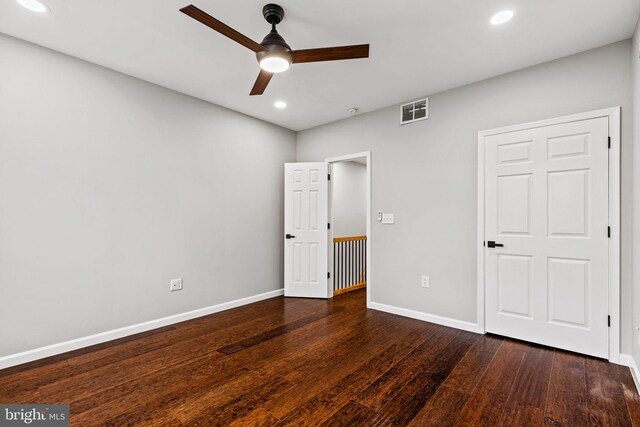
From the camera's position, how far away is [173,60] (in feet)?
9.34

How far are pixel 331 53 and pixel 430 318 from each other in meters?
3.00

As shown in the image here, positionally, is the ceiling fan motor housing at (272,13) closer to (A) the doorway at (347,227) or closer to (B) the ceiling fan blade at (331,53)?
(B) the ceiling fan blade at (331,53)

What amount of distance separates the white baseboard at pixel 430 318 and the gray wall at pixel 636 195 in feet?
3.89

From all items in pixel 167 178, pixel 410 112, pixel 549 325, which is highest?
pixel 410 112

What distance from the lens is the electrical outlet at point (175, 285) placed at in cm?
347

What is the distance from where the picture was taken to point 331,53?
6.93ft

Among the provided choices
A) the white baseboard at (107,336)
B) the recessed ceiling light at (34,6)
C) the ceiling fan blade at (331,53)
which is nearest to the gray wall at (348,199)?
the white baseboard at (107,336)

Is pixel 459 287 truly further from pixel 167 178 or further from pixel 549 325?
pixel 167 178

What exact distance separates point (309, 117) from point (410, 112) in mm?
1433

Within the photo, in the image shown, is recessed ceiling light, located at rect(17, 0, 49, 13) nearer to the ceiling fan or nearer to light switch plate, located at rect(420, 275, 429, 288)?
the ceiling fan

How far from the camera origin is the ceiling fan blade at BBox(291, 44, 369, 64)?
6.69 feet

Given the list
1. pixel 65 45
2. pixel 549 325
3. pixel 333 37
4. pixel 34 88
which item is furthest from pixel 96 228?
pixel 549 325
